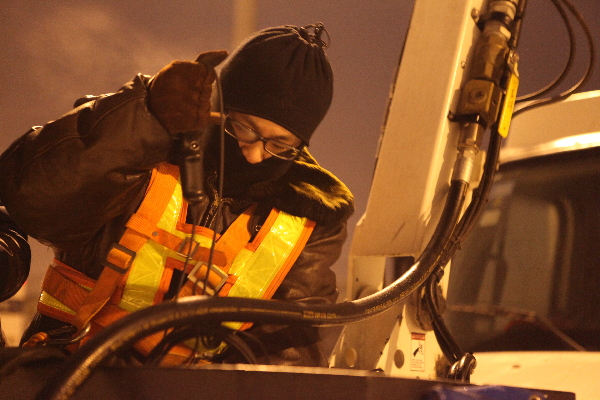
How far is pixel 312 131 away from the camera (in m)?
1.81

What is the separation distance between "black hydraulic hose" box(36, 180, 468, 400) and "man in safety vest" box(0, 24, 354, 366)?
11.0 inches

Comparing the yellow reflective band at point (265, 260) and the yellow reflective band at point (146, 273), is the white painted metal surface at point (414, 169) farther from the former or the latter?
the yellow reflective band at point (146, 273)

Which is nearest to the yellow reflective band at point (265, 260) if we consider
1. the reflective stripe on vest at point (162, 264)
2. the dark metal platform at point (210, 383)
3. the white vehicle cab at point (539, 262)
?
the reflective stripe on vest at point (162, 264)

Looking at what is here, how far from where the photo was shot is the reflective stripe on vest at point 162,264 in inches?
59.5

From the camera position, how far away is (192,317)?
973mm

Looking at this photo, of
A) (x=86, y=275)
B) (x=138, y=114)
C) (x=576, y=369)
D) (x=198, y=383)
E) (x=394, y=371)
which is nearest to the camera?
(x=198, y=383)

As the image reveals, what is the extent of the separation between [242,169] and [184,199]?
0.81ft

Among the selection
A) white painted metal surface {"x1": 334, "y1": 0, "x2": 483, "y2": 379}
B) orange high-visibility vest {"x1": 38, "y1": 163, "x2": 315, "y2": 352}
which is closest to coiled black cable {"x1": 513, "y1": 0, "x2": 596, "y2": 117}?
white painted metal surface {"x1": 334, "y1": 0, "x2": 483, "y2": 379}

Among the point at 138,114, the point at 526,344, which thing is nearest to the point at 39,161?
the point at 138,114

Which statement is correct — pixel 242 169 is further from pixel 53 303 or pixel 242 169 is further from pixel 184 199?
pixel 53 303

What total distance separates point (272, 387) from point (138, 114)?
683 millimetres

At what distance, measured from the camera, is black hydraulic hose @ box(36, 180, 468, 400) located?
0.85m

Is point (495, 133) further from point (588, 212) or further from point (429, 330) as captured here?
point (588, 212)

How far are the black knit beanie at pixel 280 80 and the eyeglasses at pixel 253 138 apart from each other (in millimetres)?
53
